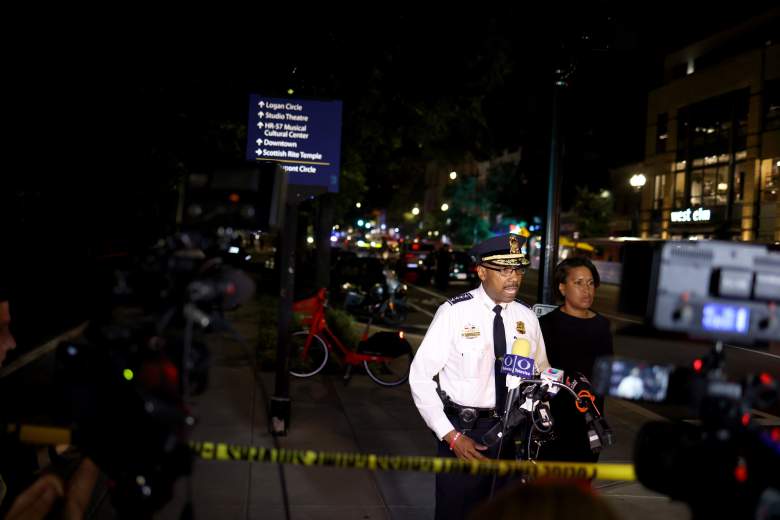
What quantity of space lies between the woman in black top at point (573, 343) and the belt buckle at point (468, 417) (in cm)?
97

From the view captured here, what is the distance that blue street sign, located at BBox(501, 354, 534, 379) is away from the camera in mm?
3965

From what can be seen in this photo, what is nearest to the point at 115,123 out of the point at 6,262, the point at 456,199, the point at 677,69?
the point at 6,262

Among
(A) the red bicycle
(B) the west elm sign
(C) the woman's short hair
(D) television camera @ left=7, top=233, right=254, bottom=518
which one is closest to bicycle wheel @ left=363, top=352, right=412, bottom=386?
(A) the red bicycle

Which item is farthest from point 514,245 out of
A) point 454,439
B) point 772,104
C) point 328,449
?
point 772,104

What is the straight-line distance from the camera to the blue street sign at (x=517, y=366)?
13.0ft

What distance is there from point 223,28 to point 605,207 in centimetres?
4494

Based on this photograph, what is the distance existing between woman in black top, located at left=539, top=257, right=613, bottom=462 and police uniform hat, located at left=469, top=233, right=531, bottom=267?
78 centimetres

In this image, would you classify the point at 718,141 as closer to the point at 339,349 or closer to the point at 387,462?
the point at 339,349

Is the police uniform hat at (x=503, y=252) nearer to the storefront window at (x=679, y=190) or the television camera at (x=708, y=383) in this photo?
the television camera at (x=708, y=383)

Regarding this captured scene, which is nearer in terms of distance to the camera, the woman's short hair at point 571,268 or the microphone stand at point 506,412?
the microphone stand at point 506,412

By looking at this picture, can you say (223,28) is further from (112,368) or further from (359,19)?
(112,368)

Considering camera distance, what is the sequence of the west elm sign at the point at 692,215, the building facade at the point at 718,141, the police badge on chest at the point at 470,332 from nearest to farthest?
1. the police badge on chest at the point at 470,332
2. the building facade at the point at 718,141
3. the west elm sign at the point at 692,215

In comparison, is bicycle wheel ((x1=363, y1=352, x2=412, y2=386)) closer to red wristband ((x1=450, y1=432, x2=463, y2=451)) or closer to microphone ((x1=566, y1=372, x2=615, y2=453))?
microphone ((x1=566, y1=372, x2=615, y2=453))

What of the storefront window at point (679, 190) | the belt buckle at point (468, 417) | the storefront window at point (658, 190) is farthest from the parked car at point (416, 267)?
the belt buckle at point (468, 417)
